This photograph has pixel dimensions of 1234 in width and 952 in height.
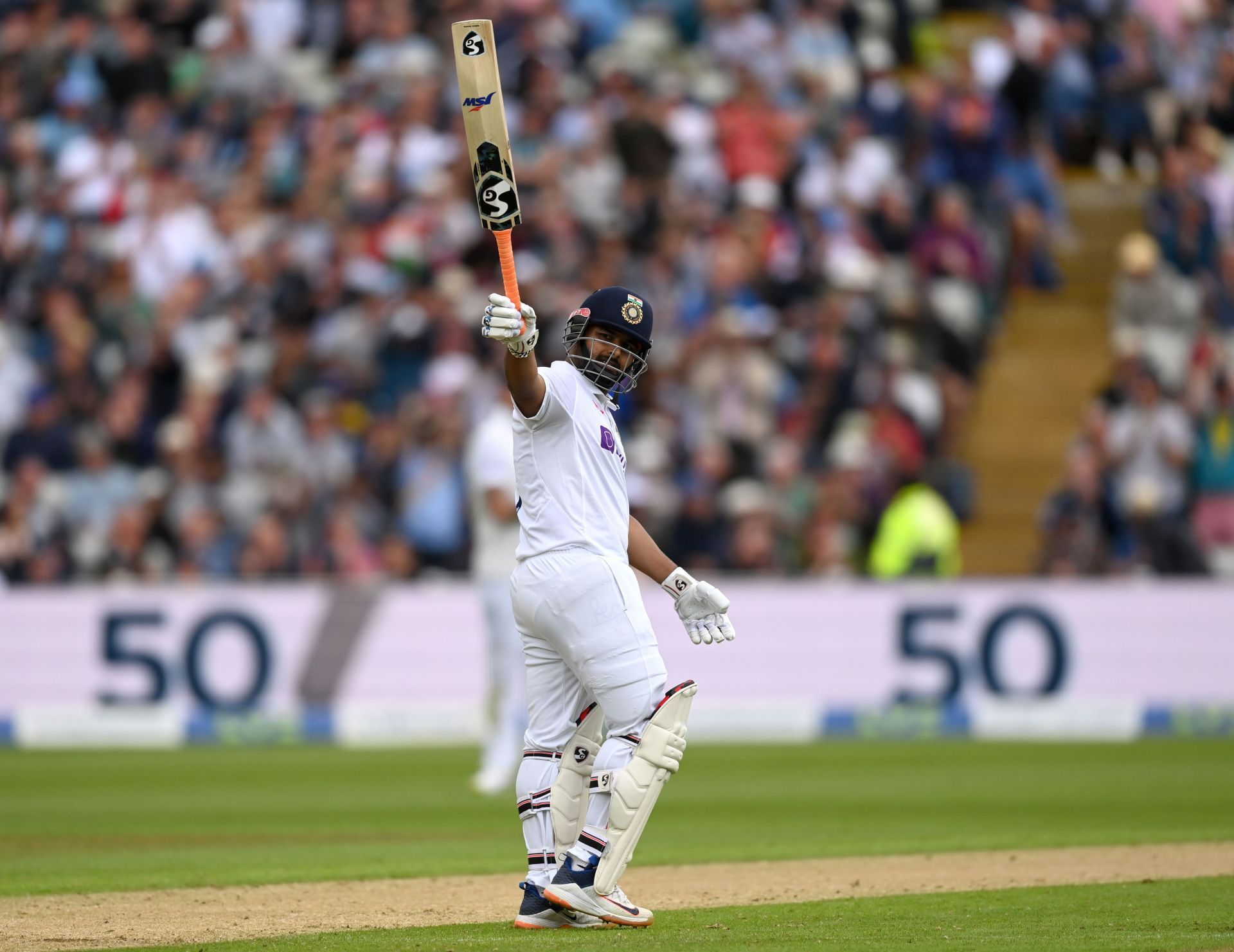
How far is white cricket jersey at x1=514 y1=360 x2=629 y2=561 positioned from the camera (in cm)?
738

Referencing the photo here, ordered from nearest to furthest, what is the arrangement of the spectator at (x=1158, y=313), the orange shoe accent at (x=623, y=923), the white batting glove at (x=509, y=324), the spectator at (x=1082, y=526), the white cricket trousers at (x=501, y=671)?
1. the white batting glove at (x=509, y=324)
2. the orange shoe accent at (x=623, y=923)
3. the white cricket trousers at (x=501, y=671)
4. the spectator at (x=1082, y=526)
5. the spectator at (x=1158, y=313)

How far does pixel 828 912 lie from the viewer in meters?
7.78

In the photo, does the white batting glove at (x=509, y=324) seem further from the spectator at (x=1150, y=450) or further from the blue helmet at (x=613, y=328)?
the spectator at (x=1150, y=450)

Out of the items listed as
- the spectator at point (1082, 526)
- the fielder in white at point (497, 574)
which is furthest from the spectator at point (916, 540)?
the fielder in white at point (497, 574)

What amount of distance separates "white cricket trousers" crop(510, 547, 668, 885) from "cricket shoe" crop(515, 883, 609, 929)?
55mm

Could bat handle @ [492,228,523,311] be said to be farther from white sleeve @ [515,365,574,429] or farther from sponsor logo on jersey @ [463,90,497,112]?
sponsor logo on jersey @ [463,90,497,112]

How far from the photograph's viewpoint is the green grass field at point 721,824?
734 cm

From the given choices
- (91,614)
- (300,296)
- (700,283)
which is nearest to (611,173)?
(700,283)

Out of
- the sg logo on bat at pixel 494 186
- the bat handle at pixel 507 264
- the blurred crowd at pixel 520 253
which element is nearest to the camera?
the bat handle at pixel 507 264

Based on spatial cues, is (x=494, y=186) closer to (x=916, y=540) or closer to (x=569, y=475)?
(x=569, y=475)

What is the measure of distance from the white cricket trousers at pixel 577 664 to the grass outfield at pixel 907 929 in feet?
1.49

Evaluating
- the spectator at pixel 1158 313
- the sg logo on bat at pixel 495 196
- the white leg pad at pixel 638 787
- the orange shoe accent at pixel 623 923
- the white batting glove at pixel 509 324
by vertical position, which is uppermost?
the spectator at pixel 1158 313

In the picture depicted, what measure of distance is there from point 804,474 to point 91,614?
6.16 m

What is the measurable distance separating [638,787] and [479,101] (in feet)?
8.14
